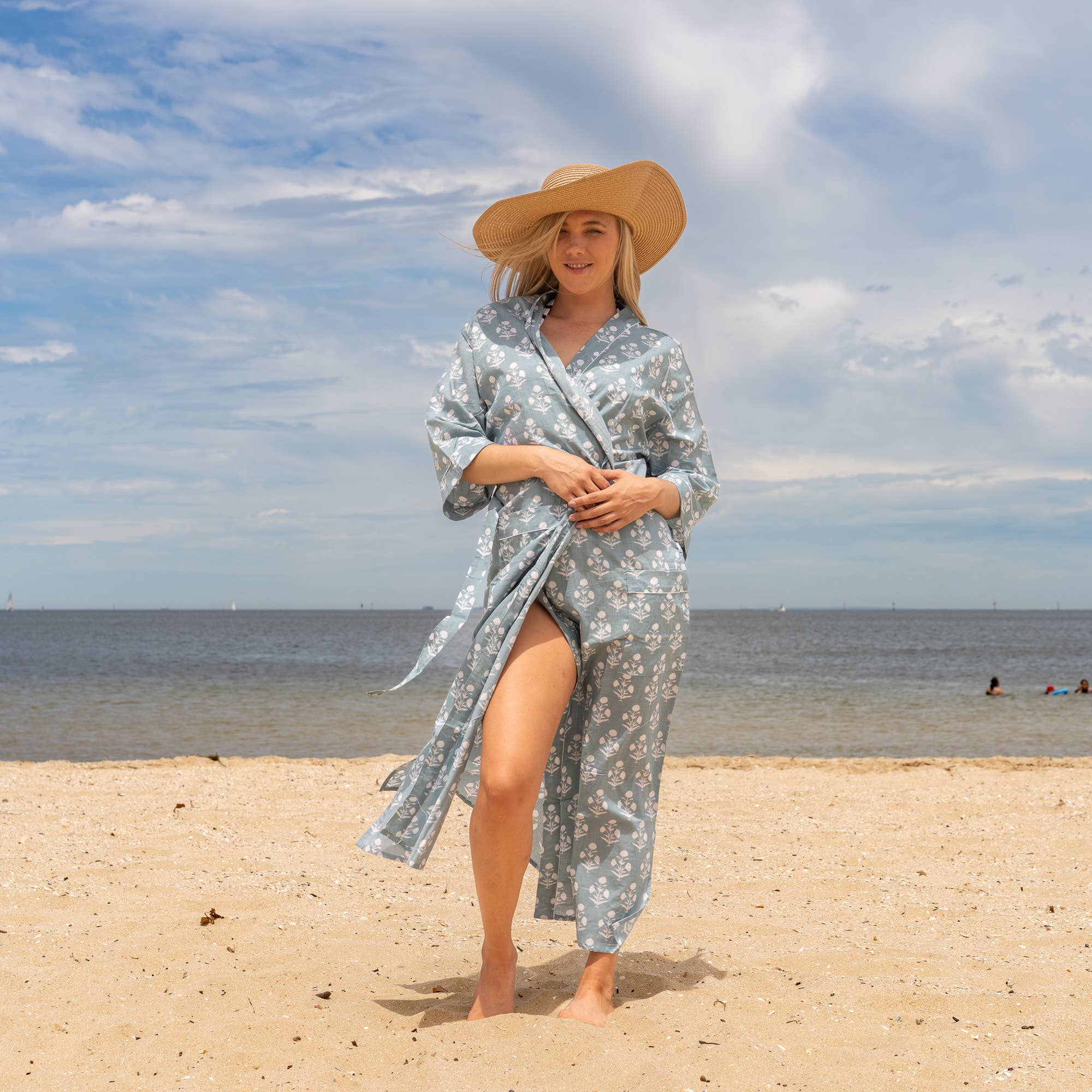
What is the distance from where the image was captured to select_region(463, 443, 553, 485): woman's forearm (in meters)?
2.82

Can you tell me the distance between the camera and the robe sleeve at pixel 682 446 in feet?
10.1

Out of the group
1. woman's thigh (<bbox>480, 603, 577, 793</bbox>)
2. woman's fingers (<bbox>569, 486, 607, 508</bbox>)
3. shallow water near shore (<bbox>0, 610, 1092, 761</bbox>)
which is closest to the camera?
woman's thigh (<bbox>480, 603, 577, 793</bbox>)

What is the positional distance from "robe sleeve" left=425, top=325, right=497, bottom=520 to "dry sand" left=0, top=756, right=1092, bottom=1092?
1.56 metres

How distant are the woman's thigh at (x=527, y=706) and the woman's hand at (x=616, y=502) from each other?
0.32 metres

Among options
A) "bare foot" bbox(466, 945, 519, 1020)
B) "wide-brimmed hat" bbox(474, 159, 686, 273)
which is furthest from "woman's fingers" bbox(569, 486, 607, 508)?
"bare foot" bbox(466, 945, 519, 1020)

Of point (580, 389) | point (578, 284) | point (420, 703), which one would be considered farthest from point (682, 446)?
point (420, 703)

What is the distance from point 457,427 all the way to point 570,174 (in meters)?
0.89

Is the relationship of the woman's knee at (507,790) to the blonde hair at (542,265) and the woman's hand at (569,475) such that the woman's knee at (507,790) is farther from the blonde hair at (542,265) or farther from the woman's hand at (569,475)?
the blonde hair at (542,265)

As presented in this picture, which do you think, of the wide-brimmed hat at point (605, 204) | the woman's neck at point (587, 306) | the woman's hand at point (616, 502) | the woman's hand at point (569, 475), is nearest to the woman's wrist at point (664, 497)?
the woman's hand at point (616, 502)

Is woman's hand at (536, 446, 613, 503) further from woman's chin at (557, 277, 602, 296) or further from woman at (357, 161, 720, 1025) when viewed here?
woman's chin at (557, 277, 602, 296)

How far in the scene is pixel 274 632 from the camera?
73.4 meters

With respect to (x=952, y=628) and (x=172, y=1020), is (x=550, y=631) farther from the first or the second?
(x=952, y=628)

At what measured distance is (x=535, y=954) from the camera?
3676mm

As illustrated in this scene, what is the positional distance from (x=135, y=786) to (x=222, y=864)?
106 inches
